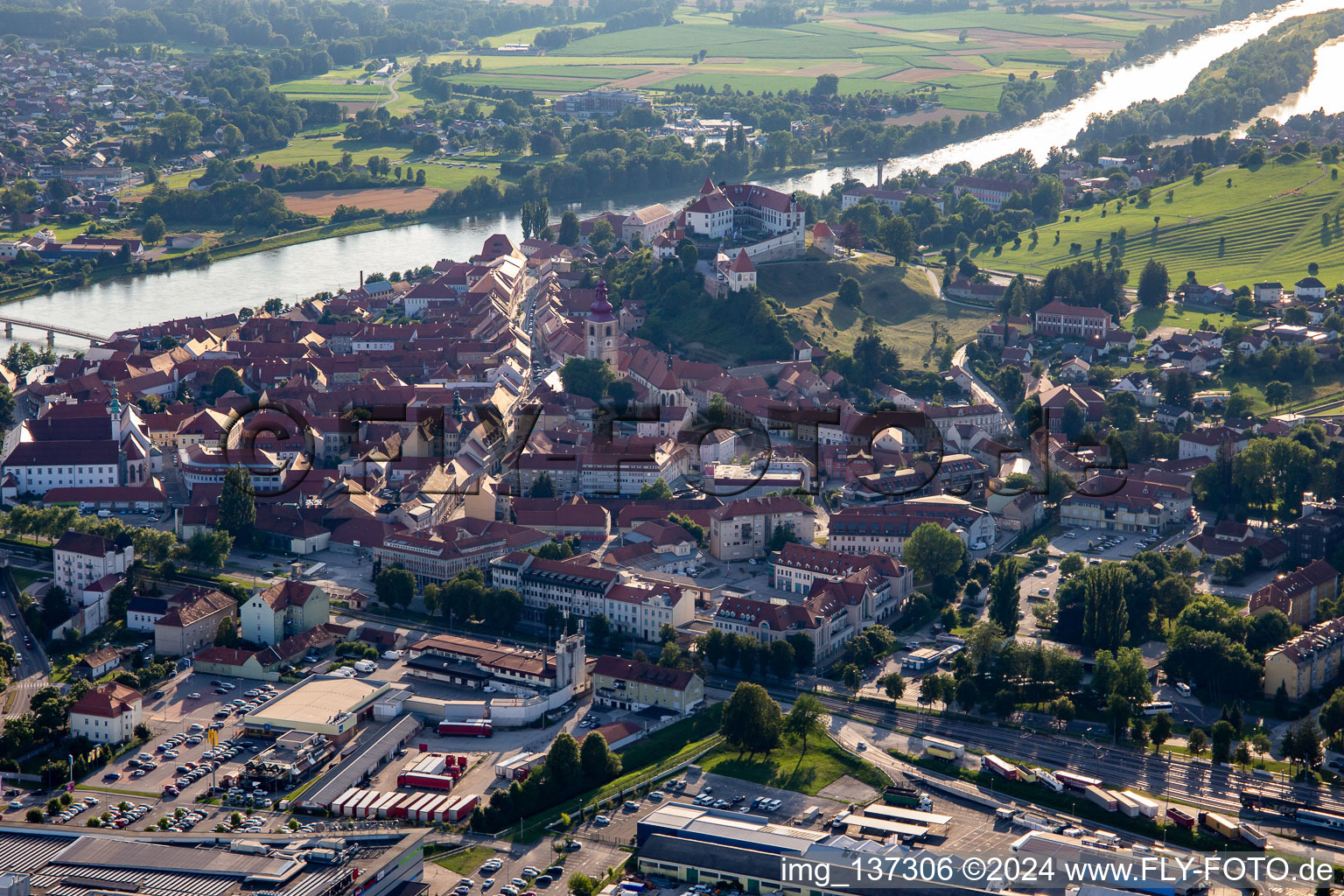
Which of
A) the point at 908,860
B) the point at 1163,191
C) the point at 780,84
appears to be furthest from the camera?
the point at 780,84

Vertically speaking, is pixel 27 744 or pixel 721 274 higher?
pixel 721 274

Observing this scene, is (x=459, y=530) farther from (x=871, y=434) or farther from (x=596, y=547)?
(x=871, y=434)

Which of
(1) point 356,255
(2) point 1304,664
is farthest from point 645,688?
(1) point 356,255

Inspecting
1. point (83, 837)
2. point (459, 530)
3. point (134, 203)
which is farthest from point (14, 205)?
point (83, 837)

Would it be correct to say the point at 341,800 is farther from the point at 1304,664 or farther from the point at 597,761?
the point at 1304,664

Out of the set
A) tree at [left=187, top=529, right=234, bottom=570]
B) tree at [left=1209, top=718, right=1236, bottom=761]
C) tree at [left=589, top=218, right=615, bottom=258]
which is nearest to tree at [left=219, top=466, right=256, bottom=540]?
tree at [left=187, top=529, right=234, bottom=570]

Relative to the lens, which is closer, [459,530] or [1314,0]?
[459,530]
